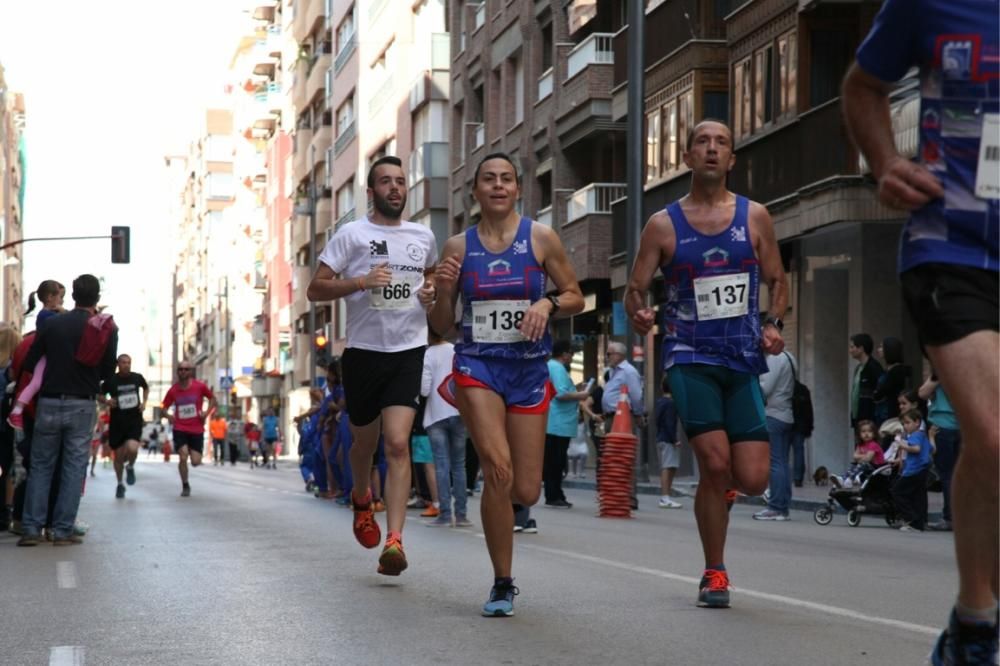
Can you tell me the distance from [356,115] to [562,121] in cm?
3171

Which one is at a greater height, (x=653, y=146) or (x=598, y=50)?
(x=598, y=50)

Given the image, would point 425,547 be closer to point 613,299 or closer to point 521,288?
point 521,288

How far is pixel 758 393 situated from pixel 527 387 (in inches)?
40.2

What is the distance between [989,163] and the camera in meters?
4.67

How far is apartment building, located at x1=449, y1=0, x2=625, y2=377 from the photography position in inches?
1570

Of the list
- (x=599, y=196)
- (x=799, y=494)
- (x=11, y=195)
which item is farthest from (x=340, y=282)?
(x=11, y=195)

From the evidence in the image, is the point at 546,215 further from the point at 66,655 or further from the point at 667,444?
the point at 66,655

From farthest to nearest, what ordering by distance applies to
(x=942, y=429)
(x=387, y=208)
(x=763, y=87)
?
(x=763, y=87), (x=942, y=429), (x=387, y=208)

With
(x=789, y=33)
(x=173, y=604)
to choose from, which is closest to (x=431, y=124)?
(x=789, y=33)

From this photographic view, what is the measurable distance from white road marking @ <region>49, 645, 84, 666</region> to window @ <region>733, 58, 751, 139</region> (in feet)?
79.5

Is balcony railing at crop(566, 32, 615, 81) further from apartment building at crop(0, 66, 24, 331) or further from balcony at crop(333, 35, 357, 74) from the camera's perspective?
apartment building at crop(0, 66, 24, 331)

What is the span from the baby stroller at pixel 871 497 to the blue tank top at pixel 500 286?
9.30 meters

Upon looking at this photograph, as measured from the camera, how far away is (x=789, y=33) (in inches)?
1134

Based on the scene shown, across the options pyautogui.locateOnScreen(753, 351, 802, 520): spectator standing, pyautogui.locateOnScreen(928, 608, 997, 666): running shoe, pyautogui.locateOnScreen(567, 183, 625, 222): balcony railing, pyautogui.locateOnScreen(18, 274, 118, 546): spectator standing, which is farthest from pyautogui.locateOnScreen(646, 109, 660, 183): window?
pyautogui.locateOnScreen(928, 608, 997, 666): running shoe
